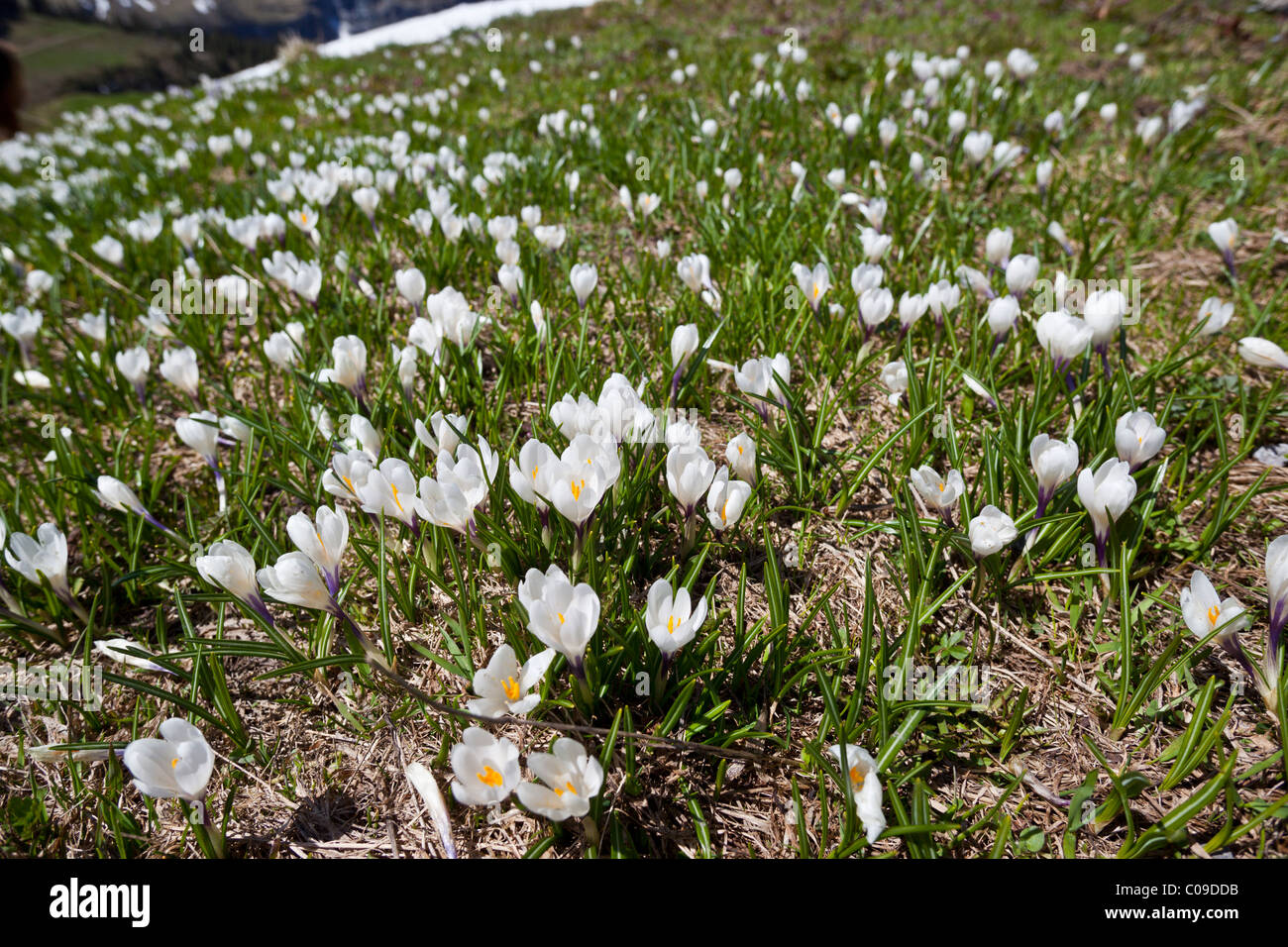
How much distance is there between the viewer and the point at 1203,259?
336cm

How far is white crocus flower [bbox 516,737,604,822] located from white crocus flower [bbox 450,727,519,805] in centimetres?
6

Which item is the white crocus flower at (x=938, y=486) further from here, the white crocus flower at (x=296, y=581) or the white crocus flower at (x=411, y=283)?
the white crocus flower at (x=411, y=283)

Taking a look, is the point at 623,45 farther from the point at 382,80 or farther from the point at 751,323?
the point at 751,323

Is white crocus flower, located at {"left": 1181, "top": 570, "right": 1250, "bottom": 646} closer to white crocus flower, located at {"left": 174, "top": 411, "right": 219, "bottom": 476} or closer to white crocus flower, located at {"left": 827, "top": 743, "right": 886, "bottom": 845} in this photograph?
white crocus flower, located at {"left": 827, "top": 743, "right": 886, "bottom": 845}

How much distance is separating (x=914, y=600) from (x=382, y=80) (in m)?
12.0

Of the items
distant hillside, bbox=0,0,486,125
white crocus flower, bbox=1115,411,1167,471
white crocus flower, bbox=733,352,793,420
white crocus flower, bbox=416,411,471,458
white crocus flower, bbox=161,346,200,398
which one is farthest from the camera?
distant hillside, bbox=0,0,486,125

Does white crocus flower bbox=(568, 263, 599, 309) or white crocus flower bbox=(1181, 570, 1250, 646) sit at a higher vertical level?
white crocus flower bbox=(568, 263, 599, 309)

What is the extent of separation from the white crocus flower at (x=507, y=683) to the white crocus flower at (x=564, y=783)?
0.41 ft

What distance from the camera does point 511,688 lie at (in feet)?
4.65

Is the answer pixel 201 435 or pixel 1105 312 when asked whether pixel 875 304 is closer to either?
pixel 1105 312

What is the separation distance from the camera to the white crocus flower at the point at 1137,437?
1673mm

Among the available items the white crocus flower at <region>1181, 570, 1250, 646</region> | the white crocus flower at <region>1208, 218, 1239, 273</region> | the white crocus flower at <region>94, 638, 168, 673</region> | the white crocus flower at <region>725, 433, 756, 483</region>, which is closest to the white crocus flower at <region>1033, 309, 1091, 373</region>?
the white crocus flower at <region>1181, 570, 1250, 646</region>

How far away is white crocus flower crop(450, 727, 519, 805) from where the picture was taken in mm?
1210
